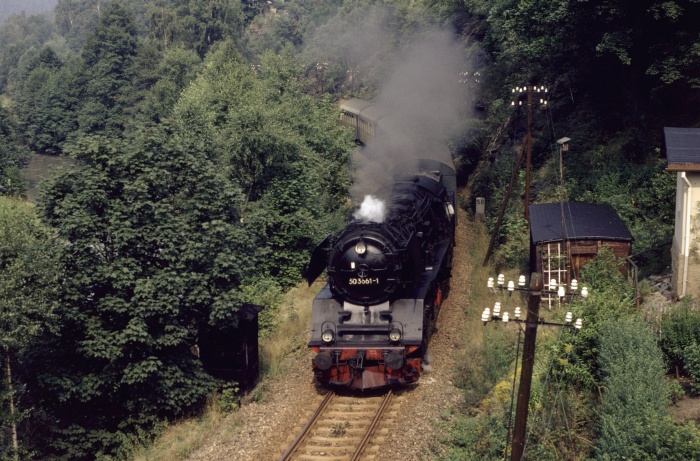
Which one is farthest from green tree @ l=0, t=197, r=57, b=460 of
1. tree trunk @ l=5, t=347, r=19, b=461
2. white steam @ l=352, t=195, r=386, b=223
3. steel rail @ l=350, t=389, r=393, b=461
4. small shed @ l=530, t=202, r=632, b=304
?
small shed @ l=530, t=202, r=632, b=304

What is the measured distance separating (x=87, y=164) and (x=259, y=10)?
94363 mm

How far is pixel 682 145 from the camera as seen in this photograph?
676 inches

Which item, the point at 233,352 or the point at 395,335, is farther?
the point at 233,352

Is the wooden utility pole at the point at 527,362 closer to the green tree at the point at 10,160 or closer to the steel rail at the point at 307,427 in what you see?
the steel rail at the point at 307,427

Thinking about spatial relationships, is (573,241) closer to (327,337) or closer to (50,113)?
(327,337)

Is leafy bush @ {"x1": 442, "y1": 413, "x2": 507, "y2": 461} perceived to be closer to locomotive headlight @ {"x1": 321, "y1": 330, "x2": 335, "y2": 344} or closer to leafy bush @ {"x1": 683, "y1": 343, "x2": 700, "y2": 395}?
locomotive headlight @ {"x1": 321, "y1": 330, "x2": 335, "y2": 344}

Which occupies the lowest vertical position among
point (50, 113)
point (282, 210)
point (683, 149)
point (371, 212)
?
point (371, 212)

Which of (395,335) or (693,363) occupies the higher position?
(395,335)

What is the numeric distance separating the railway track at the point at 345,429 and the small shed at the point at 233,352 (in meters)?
2.37

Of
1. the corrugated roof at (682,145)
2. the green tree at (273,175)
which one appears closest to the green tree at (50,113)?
the green tree at (273,175)

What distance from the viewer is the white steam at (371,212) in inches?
682

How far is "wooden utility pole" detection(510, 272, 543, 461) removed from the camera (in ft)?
32.9

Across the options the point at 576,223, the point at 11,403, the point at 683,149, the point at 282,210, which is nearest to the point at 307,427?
the point at 11,403

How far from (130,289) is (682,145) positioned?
1382 cm
